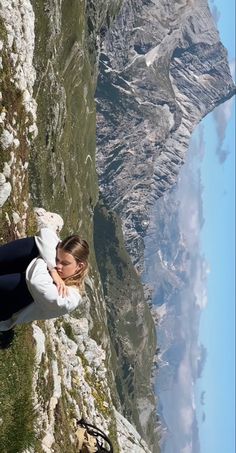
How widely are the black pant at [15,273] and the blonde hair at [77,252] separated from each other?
0.60 meters

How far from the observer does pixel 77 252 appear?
10953 millimetres

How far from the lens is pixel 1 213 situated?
17359 millimetres

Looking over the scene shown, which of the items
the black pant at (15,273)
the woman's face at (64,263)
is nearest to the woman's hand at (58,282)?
the woman's face at (64,263)

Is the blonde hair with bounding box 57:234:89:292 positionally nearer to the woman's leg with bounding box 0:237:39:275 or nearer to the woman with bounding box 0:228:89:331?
the woman with bounding box 0:228:89:331

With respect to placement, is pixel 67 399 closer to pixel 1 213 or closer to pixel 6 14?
pixel 1 213

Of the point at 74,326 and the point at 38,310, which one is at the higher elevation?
the point at 38,310

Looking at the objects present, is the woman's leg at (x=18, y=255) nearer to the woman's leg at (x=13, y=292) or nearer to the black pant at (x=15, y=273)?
the black pant at (x=15, y=273)

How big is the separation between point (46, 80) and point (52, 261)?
99.0 metres

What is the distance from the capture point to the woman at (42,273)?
10.6 m

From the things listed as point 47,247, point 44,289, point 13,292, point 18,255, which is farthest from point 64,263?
point 13,292

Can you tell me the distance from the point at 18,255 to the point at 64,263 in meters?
0.89

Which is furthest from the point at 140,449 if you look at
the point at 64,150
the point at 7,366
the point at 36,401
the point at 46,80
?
the point at 64,150

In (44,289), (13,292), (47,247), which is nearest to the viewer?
(44,289)

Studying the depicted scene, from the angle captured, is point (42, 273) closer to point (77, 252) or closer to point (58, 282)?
point (58, 282)
